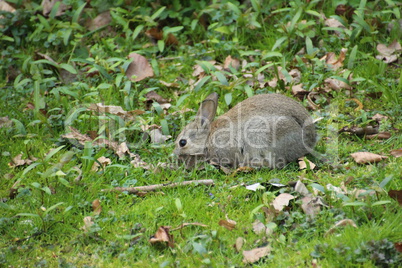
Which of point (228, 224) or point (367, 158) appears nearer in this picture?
point (228, 224)

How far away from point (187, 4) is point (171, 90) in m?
1.87

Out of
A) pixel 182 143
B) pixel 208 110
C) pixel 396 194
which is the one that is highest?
pixel 396 194

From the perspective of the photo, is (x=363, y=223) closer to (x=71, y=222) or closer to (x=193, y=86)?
(x=71, y=222)

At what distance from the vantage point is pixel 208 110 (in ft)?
19.7

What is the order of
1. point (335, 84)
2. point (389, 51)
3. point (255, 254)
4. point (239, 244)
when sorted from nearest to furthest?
point (255, 254)
point (239, 244)
point (335, 84)
point (389, 51)

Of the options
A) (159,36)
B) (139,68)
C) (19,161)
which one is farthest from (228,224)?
(159,36)

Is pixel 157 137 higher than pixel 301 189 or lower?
lower

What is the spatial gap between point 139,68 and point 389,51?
3.42 metres

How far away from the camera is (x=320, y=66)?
6.84 meters

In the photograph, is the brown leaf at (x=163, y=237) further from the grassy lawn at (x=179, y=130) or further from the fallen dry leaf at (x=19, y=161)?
the fallen dry leaf at (x=19, y=161)

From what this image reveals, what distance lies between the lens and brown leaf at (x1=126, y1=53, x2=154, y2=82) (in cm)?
718

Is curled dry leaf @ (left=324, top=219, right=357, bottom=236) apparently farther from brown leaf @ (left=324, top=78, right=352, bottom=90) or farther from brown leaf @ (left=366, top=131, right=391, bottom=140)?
brown leaf @ (left=324, top=78, right=352, bottom=90)

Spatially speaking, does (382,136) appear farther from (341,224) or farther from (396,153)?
(341,224)

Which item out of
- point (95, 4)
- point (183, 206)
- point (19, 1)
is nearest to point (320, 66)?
point (183, 206)
